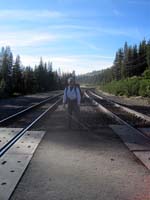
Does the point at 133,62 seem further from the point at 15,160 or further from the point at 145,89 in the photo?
the point at 15,160

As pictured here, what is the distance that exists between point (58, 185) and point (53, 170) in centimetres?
101

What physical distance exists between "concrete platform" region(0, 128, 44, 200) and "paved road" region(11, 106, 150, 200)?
133mm

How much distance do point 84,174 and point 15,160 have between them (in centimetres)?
177

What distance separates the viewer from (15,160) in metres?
7.95

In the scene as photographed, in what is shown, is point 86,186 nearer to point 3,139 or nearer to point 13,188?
point 13,188

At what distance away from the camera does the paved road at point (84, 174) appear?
18.8 feet

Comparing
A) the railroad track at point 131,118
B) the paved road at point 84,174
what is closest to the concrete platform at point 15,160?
the paved road at point 84,174

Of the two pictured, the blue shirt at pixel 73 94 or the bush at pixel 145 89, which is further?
the bush at pixel 145 89

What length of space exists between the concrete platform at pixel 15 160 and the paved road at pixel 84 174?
133mm

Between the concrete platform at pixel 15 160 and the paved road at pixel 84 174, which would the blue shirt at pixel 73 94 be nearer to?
the concrete platform at pixel 15 160

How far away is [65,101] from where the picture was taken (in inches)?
572

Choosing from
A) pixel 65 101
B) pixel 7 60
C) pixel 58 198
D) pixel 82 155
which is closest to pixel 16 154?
pixel 82 155

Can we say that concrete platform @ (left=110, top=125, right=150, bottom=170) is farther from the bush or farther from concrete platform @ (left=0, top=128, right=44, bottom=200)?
the bush

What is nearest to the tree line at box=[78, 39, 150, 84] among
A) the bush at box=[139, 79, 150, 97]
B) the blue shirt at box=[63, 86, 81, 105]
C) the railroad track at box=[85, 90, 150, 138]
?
the bush at box=[139, 79, 150, 97]
